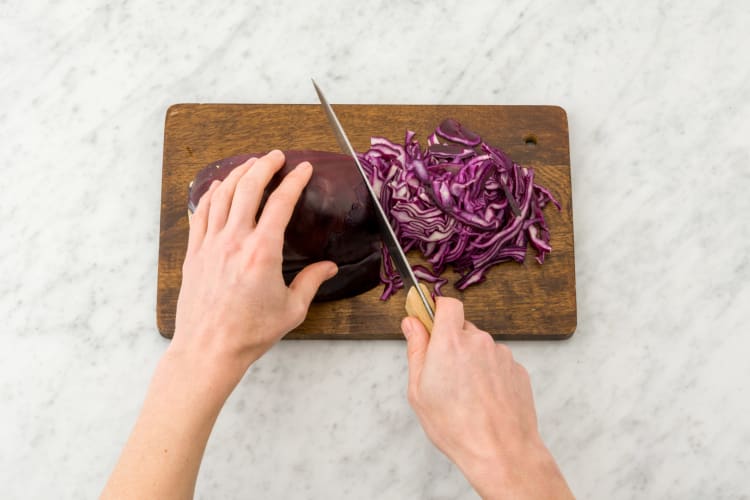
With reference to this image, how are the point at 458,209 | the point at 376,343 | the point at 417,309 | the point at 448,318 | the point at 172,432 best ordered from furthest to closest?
the point at 376,343 → the point at 458,209 → the point at 417,309 → the point at 448,318 → the point at 172,432

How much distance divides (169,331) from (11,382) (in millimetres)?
595

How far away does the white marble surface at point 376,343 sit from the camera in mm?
2213

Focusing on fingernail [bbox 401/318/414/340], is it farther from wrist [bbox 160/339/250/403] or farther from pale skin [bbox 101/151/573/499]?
wrist [bbox 160/339/250/403]

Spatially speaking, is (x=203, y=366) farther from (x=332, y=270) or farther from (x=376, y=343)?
(x=376, y=343)

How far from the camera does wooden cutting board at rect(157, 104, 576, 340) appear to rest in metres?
2.17

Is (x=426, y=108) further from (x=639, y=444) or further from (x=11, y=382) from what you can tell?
(x=11, y=382)

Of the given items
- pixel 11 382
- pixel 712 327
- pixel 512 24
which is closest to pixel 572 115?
pixel 512 24

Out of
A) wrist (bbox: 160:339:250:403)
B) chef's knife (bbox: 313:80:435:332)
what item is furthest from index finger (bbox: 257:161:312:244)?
wrist (bbox: 160:339:250:403)

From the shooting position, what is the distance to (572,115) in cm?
247

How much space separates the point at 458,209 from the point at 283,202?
0.59 m

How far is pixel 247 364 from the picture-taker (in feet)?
5.73

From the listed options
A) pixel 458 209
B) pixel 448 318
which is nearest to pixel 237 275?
pixel 448 318

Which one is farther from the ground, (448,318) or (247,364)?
(448,318)

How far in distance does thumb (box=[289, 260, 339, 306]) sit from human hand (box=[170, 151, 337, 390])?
5cm
